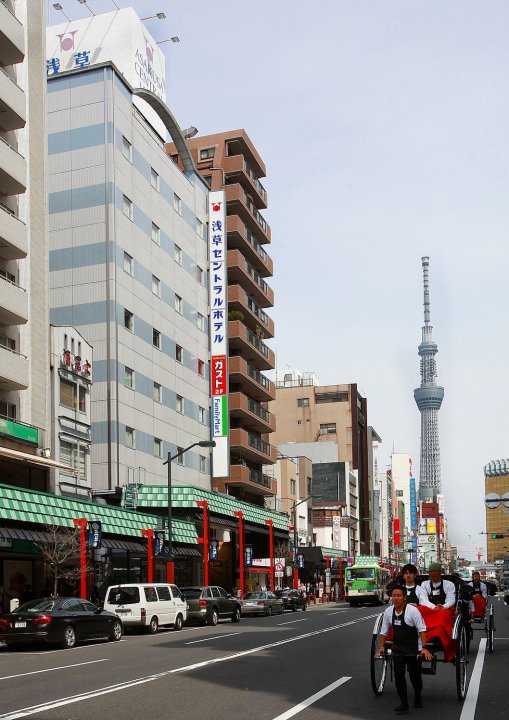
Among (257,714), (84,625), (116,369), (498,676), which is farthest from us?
(116,369)

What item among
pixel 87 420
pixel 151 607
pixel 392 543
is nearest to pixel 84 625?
pixel 151 607

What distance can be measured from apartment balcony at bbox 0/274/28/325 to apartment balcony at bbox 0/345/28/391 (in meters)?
1.62

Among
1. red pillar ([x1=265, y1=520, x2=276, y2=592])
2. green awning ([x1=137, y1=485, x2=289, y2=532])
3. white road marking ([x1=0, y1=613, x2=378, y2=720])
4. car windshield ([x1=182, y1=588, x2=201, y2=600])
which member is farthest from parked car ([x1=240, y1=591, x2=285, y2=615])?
white road marking ([x1=0, y1=613, x2=378, y2=720])

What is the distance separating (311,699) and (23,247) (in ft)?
109

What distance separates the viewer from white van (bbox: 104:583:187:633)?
33.4 meters

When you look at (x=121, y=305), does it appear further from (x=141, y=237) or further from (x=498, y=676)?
(x=498, y=676)

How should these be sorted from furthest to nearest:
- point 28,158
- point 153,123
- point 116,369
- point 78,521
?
point 153,123, point 116,369, point 28,158, point 78,521

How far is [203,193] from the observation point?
70.9 meters

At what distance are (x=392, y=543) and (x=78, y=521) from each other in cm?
15744

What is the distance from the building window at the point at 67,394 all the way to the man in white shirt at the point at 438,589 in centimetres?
3313

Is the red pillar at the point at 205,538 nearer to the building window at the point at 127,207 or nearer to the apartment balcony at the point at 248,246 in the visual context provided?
the building window at the point at 127,207

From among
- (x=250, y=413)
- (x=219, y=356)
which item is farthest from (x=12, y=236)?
(x=250, y=413)

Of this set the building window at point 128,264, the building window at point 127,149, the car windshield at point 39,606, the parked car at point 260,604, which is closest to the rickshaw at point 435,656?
the car windshield at point 39,606

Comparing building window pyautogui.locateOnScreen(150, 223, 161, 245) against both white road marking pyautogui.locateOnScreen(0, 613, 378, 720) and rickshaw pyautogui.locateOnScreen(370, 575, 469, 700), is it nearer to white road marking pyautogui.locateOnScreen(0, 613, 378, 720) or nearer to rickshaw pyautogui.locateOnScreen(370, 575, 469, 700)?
white road marking pyautogui.locateOnScreen(0, 613, 378, 720)
